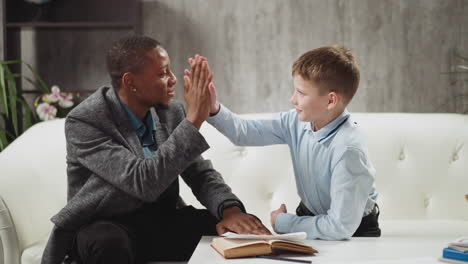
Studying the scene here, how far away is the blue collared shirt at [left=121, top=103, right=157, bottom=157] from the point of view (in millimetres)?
1759

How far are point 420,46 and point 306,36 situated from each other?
0.61m

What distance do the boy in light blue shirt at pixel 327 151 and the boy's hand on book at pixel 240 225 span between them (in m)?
0.07

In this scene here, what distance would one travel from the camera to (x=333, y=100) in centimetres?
159

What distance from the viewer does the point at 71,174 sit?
1.71 metres

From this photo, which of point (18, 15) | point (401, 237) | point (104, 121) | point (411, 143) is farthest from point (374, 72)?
point (18, 15)

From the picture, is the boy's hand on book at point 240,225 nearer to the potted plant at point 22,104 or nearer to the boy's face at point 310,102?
the boy's face at point 310,102

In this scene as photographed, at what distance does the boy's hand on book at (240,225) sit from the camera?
60.1 inches

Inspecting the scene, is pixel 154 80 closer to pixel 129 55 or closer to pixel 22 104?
pixel 129 55

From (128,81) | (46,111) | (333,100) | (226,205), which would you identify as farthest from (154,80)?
(46,111)

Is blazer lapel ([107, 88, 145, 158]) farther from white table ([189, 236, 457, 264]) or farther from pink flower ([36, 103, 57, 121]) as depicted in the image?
pink flower ([36, 103, 57, 121])

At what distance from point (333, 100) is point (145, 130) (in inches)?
24.2

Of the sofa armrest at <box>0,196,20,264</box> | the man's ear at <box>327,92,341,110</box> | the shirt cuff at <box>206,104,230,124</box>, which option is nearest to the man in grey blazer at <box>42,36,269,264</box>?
the shirt cuff at <box>206,104,230,124</box>

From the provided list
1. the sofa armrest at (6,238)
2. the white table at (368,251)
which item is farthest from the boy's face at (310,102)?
the sofa armrest at (6,238)

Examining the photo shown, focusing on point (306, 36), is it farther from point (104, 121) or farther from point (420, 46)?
point (104, 121)
